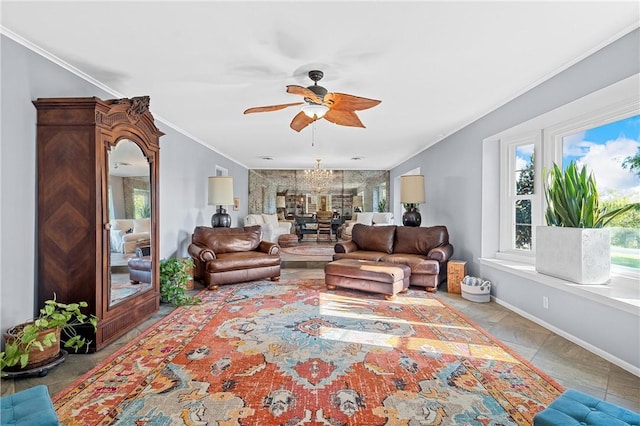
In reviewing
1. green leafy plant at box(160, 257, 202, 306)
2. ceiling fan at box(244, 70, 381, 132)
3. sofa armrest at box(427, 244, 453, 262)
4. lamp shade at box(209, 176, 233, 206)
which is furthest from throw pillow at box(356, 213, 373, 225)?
ceiling fan at box(244, 70, 381, 132)

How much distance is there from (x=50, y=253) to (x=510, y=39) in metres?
3.90

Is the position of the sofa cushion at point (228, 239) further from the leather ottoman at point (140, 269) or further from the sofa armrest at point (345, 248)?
the leather ottoman at point (140, 269)

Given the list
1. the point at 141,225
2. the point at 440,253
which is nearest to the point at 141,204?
the point at 141,225

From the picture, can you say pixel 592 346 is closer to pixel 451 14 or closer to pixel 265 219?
pixel 451 14

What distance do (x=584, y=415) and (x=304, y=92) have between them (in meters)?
2.53

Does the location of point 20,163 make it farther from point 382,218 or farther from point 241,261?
point 382,218

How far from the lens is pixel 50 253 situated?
254cm

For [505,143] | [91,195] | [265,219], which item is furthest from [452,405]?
[265,219]

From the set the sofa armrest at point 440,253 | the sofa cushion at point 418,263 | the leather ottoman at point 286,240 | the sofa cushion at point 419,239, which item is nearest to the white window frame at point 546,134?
the sofa armrest at point 440,253

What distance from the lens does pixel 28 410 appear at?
1303 mm

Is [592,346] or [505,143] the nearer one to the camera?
[592,346]

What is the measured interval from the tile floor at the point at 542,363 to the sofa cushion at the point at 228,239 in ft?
5.55

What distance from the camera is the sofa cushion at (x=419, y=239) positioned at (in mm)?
4996

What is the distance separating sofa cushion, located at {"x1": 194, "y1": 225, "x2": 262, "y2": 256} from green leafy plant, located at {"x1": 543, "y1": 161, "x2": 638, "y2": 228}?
427 cm
